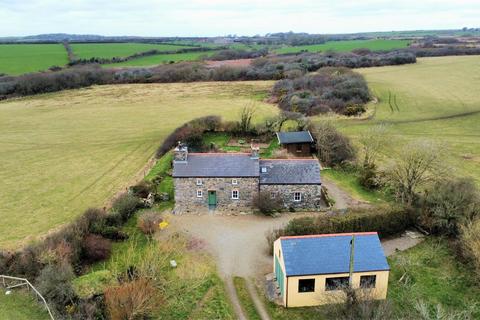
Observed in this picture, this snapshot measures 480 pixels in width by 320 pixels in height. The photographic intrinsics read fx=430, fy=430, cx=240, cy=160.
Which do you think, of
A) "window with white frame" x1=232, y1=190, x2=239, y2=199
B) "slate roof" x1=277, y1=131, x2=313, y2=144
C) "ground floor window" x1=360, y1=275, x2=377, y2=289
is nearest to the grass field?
"window with white frame" x1=232, y1=190, x2=239, y2=199

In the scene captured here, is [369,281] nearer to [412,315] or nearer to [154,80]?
[412,315]

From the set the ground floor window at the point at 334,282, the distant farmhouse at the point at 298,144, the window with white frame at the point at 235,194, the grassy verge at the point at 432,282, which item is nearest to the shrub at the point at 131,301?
the ground floor window at the point at 334,282

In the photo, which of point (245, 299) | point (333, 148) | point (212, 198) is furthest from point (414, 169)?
point (245, 299)

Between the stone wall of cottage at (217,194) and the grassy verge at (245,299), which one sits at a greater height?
the stone wall of cottage at (217,194)

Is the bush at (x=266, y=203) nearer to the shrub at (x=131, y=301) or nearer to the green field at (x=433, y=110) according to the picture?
the shrub at (x=131, y=301)

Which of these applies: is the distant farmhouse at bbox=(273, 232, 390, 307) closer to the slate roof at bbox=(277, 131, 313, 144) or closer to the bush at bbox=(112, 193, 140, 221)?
the bush at bbox=(112, 193, 140, 221)

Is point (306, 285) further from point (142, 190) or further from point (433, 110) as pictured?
point (433, 110)

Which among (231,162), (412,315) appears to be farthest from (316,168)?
(412,315)
